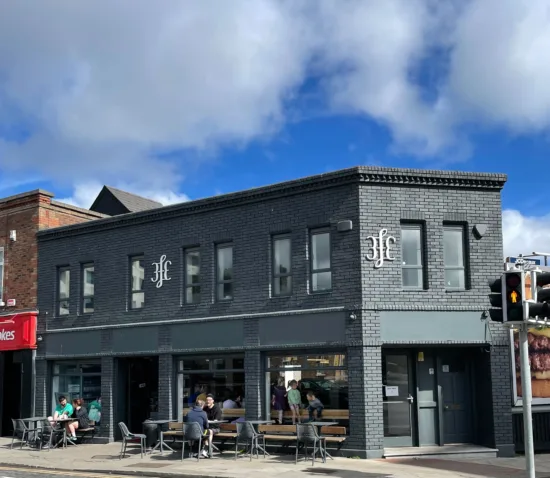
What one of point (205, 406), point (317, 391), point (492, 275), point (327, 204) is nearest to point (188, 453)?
point (205, 406)

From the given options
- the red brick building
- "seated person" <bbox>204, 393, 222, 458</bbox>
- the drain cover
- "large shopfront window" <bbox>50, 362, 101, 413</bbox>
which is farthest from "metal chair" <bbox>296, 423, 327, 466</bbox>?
the red brick building

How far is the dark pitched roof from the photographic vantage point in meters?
32.7

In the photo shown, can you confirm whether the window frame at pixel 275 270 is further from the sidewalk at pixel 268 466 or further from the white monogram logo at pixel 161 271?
the sidewalk at pixel 268 466

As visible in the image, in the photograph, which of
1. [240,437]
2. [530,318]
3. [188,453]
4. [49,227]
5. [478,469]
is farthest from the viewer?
[49,227]

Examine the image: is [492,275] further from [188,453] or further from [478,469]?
[188,453]

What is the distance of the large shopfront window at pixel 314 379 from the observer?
1792cm

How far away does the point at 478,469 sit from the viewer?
15.5m

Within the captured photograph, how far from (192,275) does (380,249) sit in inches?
223

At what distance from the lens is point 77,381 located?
23.1m

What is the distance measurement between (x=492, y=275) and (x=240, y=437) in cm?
701

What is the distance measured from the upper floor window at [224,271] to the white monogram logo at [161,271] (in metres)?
1.60

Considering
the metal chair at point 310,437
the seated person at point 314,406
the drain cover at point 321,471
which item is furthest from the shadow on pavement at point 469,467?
the seated person at point 314,406

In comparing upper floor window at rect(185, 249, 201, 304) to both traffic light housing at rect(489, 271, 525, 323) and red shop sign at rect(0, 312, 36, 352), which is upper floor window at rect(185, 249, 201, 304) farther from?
traffic light housing at rect(489, 271, 525, 323)

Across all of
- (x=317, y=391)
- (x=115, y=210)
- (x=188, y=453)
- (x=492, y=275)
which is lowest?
(x=188, y=453)
